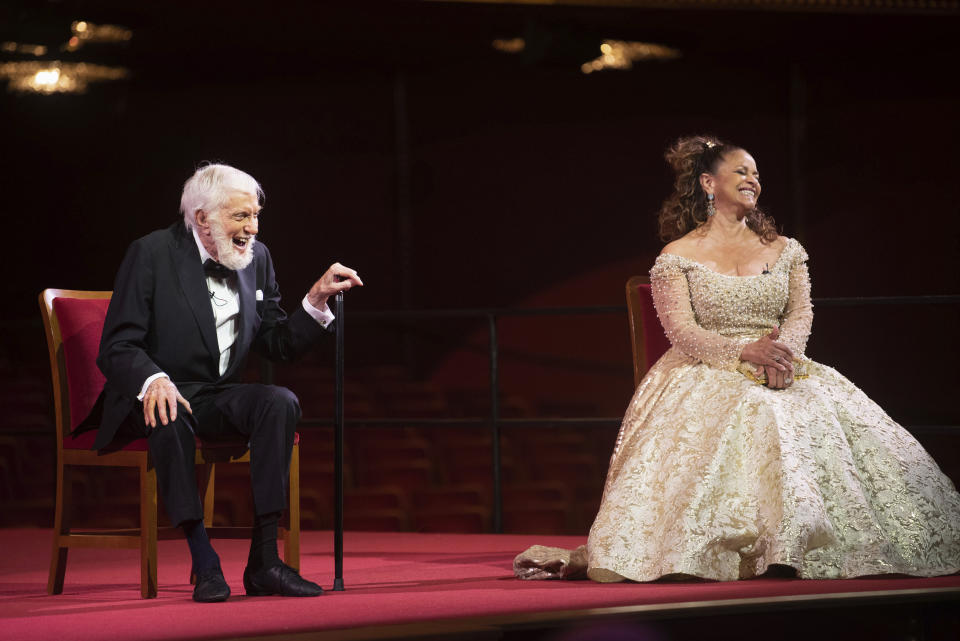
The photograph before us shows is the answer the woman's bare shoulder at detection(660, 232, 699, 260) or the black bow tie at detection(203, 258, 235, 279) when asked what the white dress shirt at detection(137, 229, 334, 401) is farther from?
the woman's bare shoulder at detection(660, 232, 699, 260)

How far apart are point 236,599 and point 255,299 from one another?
693 mm

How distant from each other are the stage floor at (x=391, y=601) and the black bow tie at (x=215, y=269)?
0.69m

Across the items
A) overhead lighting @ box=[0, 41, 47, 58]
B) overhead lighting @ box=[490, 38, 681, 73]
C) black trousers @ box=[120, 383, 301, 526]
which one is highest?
overhead lighting @ box=[490, 38, 681, 73]

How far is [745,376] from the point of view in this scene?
275 cm

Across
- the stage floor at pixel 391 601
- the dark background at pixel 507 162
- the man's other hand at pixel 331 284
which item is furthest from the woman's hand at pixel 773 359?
the dark background at pixel 507 162

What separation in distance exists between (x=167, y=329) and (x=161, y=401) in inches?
10.7

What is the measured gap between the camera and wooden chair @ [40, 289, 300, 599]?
8.32 feet

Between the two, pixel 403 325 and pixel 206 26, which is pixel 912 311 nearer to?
pixel 403 325

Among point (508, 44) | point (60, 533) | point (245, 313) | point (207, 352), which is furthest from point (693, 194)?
point (508, 44)

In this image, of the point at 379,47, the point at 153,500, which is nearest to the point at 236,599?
the point at 153,500

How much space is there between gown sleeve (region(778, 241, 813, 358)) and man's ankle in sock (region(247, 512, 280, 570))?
1.26 m

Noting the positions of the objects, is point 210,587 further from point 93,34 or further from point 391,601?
point 93,34

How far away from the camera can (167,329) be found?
2584 mm

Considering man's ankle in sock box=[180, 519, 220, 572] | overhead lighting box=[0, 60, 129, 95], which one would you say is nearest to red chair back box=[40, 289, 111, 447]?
man's ankle in sock box=[180, 519, 220, 572]
